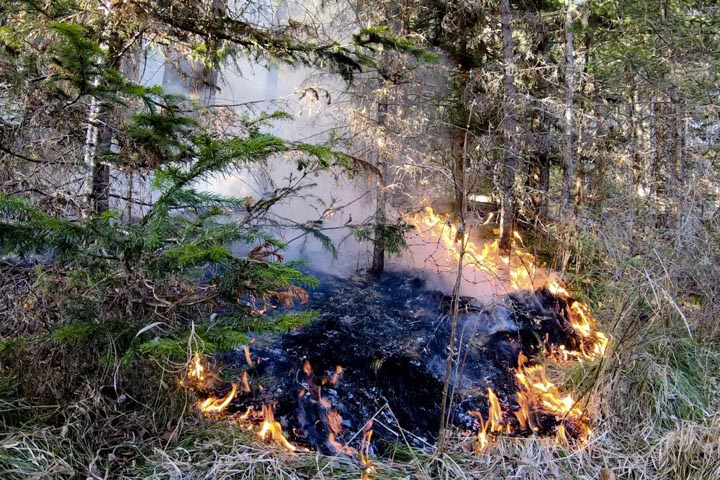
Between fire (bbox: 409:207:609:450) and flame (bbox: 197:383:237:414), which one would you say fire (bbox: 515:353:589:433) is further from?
flame (bbox: 197:383:237:414)

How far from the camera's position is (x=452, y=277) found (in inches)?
303

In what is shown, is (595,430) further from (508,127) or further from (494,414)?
(508,127)

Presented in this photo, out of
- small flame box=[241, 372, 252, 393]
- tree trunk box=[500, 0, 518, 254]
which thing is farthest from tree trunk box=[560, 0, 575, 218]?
small flame box=[241, 372, 252, 393]

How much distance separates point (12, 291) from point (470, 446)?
3366 mm

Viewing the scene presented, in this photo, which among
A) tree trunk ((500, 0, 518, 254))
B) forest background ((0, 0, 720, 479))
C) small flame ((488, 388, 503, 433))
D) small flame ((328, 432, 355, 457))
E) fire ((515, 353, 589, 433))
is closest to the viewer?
forest background ((0, 0, 720, 479))

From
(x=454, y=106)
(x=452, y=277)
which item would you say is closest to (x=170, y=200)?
(x=452, y=277)

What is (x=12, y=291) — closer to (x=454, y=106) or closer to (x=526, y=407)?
(x=526, y=407)

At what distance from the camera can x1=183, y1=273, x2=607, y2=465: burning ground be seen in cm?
353

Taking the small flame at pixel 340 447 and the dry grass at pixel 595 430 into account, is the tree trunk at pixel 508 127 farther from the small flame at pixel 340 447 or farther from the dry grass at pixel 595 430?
the small flame at pixel 340 447

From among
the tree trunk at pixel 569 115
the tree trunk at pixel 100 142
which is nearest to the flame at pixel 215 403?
the tree trunk at pixel 100 142

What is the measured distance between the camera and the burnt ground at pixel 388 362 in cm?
375

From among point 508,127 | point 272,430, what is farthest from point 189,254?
point 508,127

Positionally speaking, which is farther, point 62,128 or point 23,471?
point 62,128

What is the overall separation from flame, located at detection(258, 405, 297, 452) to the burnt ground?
4.1 inches
